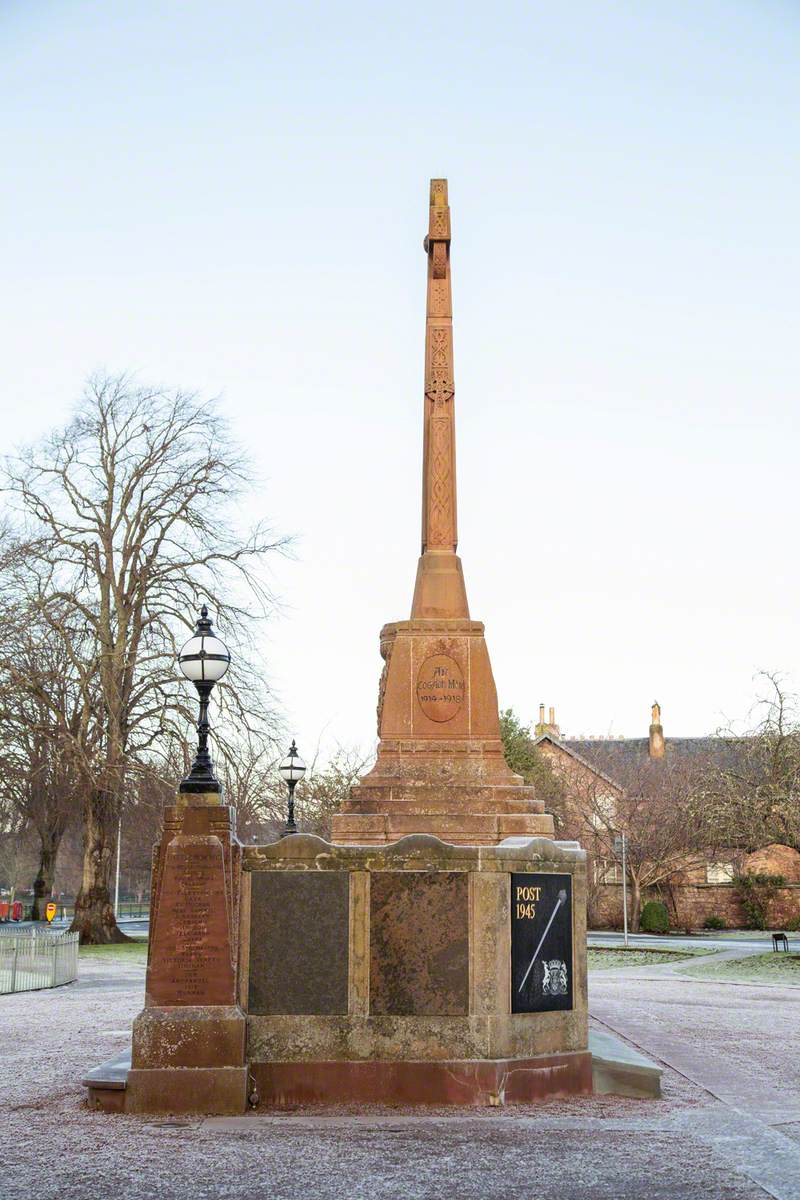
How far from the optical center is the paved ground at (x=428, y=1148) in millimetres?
7250

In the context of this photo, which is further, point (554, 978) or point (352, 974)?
point (554, 978)

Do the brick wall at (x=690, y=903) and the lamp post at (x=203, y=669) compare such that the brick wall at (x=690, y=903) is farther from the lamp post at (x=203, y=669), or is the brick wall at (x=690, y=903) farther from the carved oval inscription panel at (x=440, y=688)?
the lamp post at (x=203, y=669)

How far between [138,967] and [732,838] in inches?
591

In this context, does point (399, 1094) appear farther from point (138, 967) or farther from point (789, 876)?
point (789, 876)

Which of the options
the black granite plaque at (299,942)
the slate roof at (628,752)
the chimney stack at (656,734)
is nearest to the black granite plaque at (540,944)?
the black granite plaque at (299,942)

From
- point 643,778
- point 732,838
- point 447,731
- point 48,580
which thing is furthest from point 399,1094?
point 643,778

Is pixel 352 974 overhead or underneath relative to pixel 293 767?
underneath

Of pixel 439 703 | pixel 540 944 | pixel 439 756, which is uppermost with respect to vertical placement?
pixel 439 703

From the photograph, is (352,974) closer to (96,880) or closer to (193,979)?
(193,979)

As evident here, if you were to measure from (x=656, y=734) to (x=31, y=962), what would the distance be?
58.0 meters

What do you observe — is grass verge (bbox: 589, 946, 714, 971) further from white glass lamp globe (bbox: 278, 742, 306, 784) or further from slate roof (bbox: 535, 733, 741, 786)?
slate roof (bbox: 535, 733, 741, 786)

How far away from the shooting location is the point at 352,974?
10.1 m

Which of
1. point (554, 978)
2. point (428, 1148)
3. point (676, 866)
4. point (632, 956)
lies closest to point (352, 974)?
point (554, 978)

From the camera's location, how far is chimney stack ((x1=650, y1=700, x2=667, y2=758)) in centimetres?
7581
